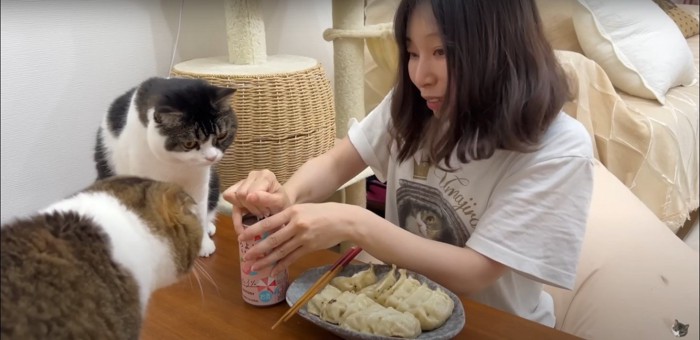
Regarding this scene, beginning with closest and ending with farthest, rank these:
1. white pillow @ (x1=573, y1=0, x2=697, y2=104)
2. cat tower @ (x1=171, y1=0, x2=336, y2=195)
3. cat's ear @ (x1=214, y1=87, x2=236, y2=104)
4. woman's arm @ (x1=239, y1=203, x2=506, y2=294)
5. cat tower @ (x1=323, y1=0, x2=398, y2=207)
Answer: white pillow @ (x1=573, y1=0, x2=697, y2=104) < woman's arm @ (x1=239, y1=203, x2=506, y2=294) < cat's ear @ (x1=214, y1=87, x2=236, y2=104) < cat tower @ (x1=171, y1=0, x2=336, y2=195) < cat tower @ (x1=323, y1=0, x2=398, y2=207)

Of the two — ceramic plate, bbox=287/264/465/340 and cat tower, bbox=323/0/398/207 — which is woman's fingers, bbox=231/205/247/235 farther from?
cat tower, bbox=323/0/398/207

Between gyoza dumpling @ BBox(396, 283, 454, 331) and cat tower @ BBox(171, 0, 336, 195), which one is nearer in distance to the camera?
gyoza dumpling @ BBox(396, 283, 454, 331)

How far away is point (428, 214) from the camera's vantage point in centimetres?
78

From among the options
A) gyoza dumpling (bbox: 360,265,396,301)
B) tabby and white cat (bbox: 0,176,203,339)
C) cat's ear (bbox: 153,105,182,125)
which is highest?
cat's ear (bbox: 153,105,182,125)

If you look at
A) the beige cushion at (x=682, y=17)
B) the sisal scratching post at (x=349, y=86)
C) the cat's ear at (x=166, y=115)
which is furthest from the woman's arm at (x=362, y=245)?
the sisal scratching post at (x=349, y=86)

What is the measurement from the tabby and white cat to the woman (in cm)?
11

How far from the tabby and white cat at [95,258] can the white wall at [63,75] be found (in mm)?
30

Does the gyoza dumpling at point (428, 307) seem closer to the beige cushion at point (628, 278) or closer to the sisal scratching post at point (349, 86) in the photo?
the beige cushion at point (628, 278)

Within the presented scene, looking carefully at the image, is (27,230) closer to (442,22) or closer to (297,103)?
(442,22)

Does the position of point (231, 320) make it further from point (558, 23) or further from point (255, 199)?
point (558, 23)

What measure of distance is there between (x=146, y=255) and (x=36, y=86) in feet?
0.58

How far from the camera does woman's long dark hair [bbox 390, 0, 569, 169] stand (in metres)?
0.58

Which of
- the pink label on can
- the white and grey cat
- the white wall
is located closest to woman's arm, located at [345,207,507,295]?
the pink label on can

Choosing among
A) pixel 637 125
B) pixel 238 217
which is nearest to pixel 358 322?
pixel 238 217
